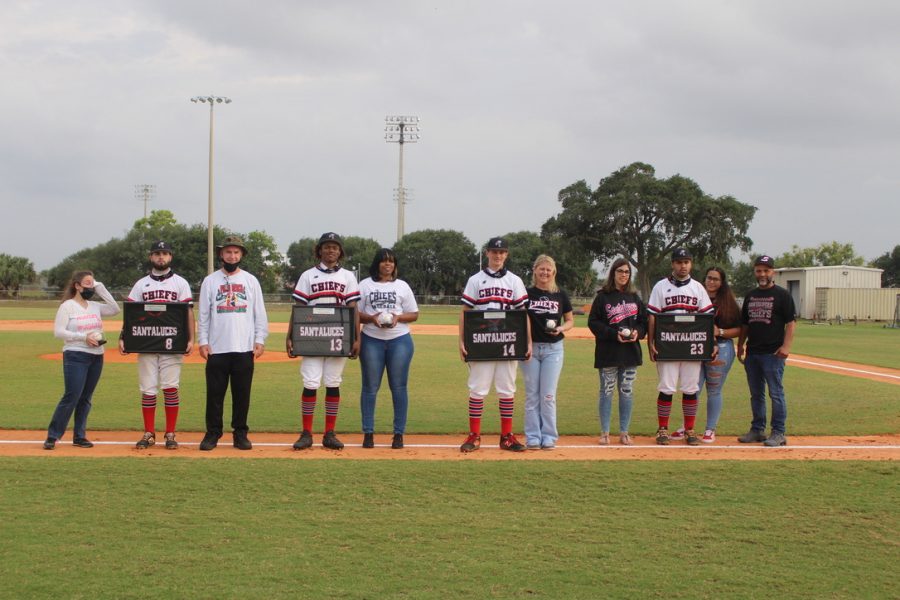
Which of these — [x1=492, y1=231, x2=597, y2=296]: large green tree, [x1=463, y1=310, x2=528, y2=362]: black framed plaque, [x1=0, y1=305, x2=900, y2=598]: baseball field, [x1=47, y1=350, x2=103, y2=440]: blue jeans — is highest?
[x1=492, y1=231, x2=597, y2=296]: large green tree

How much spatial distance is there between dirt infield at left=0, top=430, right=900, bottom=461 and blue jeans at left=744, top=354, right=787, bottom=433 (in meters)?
0.30

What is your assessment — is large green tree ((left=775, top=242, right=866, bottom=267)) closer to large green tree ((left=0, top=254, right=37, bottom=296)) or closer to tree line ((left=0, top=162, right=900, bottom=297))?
tree line ((left=0, top=162, right=900, bottom=297))

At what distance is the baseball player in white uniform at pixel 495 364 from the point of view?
7277 millimetres

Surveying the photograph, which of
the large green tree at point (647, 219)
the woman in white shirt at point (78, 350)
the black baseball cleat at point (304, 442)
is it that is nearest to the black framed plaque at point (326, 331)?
the black baseball cleat at point (304, 442)

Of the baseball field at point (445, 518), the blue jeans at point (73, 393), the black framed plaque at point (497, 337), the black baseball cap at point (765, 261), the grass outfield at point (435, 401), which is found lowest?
the grass outfield at point (435, 401)

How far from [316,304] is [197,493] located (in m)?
2.30

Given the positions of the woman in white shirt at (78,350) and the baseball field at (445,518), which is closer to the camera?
the baseball field at (445,518)

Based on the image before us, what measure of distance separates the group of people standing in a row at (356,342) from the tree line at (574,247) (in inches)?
880

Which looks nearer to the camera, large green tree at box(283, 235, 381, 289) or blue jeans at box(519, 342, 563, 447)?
blue jeans at box(519, 342, 563, 447)

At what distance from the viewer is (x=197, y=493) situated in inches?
216

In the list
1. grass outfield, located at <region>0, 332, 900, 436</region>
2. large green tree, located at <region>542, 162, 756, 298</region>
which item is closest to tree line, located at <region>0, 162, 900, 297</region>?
large green tree, located at <region>542, 162, 756, 298</region>

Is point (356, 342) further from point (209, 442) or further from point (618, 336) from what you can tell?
point (618, 336)

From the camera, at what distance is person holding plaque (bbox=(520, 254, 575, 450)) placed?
291 inches

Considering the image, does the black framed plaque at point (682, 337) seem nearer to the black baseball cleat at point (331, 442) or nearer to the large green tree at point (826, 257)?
the black baseball cleat at point (331, 442)
